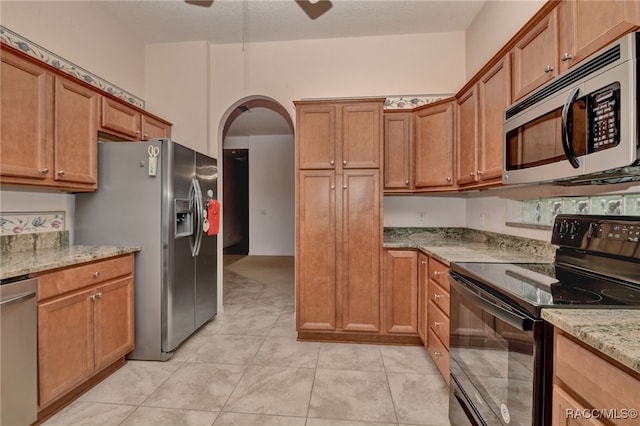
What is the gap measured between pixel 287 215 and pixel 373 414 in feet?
18.3

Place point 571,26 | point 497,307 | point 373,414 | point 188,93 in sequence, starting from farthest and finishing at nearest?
1. point 188,93
2. point 373,414
3. point 571,26
4. point 497,307

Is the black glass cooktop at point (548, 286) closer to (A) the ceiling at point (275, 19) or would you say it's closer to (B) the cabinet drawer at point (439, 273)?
(B) the cabinet drawer at point (439, 273)

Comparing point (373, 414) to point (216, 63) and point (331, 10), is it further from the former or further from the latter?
point (216, 63)

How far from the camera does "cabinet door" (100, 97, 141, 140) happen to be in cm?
234

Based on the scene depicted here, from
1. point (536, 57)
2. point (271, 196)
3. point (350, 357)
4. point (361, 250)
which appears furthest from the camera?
point (271, 196)

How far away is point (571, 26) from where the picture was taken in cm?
129

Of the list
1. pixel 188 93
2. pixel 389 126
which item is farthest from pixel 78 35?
pixel 389 126

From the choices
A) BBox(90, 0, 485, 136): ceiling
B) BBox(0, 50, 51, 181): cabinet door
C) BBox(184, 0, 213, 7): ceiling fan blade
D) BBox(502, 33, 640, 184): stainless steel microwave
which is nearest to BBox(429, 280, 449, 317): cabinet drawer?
BBox(502, 33, 640, 184): stainless steel microwave

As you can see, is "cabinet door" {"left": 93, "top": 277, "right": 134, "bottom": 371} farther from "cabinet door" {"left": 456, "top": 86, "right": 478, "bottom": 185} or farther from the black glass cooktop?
"cabinet door" {"left": 456, "top": 86, "right": 478, "bottom": 185}

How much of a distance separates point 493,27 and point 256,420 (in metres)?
3.35

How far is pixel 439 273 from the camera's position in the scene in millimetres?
2078

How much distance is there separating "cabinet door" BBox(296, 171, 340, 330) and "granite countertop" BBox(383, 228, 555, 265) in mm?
522

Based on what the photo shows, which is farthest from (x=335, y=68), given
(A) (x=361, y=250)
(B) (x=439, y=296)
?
(B) (x=439, y=296)

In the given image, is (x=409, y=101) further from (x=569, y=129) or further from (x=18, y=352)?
(x=18, y=352)
